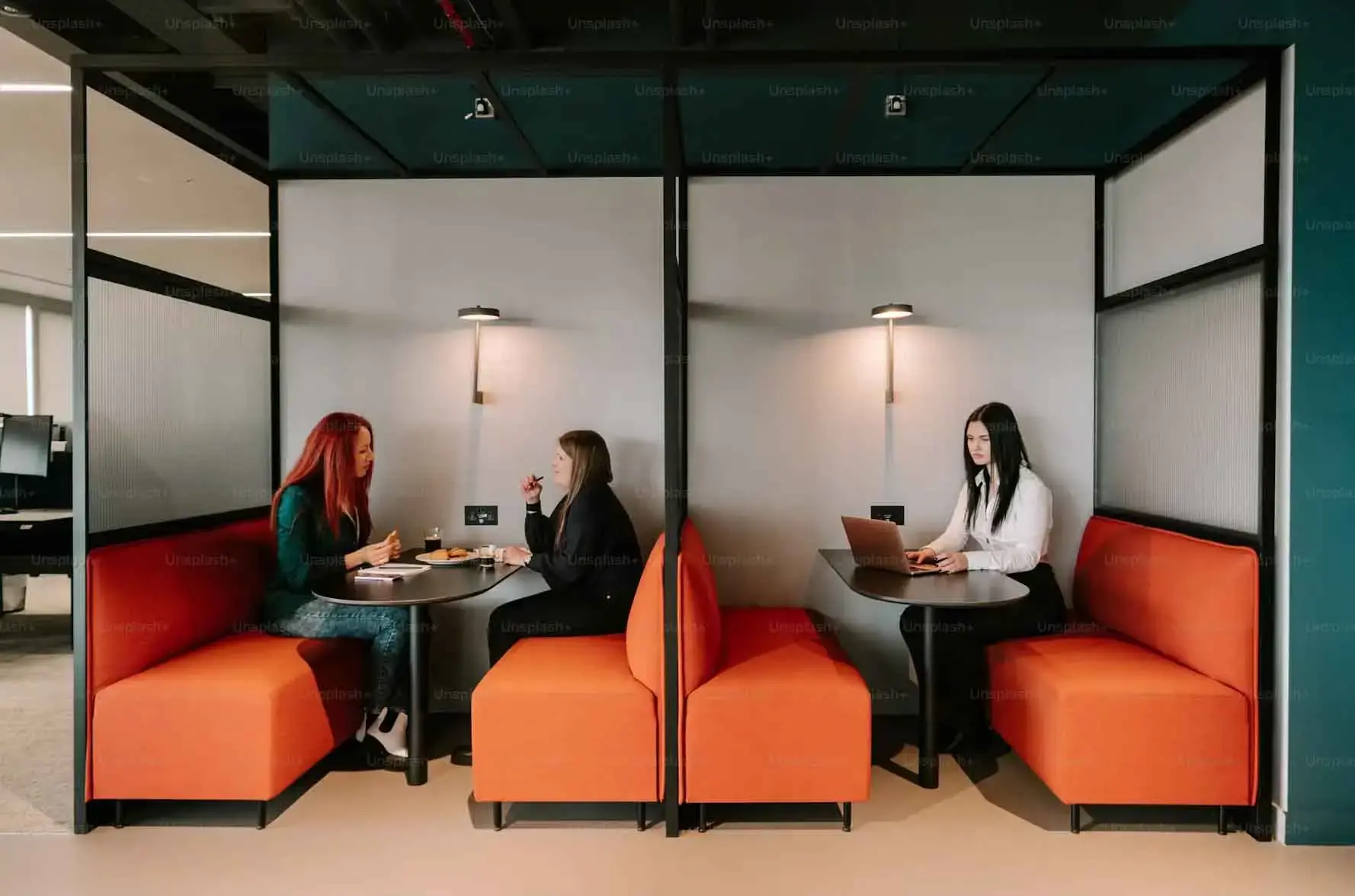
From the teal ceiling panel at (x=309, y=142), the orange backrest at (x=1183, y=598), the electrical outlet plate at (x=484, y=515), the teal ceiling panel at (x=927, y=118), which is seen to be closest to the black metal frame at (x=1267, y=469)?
the orange backrest at (x=1183, y=598)

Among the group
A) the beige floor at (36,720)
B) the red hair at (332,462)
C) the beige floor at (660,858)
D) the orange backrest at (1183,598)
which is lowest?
the beige floor at (36,720)

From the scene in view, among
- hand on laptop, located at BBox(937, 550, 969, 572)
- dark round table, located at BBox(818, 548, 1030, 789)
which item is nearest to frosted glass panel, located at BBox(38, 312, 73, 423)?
dark round table, located at BBox(818, 548, 1030, 789)

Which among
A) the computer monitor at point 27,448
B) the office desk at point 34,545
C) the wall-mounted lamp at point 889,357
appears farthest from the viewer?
the computer monitor at point 27,448

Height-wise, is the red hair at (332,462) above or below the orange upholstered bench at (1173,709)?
above

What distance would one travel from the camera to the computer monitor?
5191 mm

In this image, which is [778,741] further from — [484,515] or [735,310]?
[735,310]

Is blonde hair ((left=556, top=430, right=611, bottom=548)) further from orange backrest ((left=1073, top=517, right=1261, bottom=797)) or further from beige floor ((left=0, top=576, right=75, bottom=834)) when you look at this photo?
orange backrest ((left=1073, top=517, right=1261, bottom=797))

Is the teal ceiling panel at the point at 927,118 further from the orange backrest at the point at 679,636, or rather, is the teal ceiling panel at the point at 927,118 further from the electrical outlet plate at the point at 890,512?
the orange backrest at the point at 679,636

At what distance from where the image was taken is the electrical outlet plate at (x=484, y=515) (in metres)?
3.76

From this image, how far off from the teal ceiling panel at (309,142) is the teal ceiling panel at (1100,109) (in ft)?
9.66

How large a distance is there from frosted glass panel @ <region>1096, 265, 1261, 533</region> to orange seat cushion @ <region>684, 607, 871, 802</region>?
62.4 inches

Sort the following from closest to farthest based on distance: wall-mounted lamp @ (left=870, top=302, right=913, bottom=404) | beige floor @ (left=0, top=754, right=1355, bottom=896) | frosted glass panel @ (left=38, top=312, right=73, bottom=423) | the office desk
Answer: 1. beige floor @ (left=0, top=754, right=1355, bottom=896)
2. wall-mounted lamp @ (left=870, top=302, right=913, bottom=404)
3. the office desk
4. frosted glass panel @ (left=38, top=312, right=73, bottom=423)

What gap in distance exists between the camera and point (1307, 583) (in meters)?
2.44

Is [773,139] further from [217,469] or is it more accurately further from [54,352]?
[54,352]
